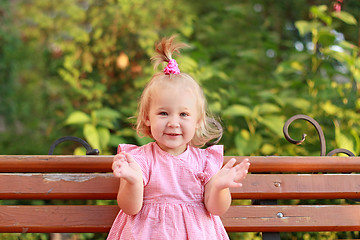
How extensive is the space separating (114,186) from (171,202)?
37cm

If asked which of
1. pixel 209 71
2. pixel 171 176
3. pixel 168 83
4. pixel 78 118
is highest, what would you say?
pixel 209 71

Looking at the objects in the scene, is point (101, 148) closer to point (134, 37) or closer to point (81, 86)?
point (81, 86)

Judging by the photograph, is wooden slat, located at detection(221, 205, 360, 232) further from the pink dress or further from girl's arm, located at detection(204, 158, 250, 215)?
girl's arm, located at detection(204, 158, 250, 215)

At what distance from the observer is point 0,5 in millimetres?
5617

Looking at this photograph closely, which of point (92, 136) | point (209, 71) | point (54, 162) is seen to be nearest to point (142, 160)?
point (54, 162)

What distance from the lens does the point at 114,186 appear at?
2.07 metres

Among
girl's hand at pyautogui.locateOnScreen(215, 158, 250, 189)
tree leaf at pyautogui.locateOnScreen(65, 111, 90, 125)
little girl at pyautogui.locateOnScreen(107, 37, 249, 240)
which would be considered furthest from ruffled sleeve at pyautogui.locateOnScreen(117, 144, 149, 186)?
tree leaf at pyautogui.locateOnScreen(65, 111, 90, 125)

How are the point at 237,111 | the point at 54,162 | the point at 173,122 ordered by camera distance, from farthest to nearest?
the point at 237,111
the point at 54,162
the point at 173,122

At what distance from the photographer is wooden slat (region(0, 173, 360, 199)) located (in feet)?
6.70

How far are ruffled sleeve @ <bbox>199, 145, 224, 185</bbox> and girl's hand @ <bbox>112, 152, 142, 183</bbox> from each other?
30 cm

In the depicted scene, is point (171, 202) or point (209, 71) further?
point (209, 71)

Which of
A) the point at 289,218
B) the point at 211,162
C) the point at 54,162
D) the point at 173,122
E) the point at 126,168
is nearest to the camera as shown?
the point at 126,168

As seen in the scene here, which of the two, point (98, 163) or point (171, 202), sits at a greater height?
point (98, 163)

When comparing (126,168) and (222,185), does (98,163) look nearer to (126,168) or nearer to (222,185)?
(126,168)
